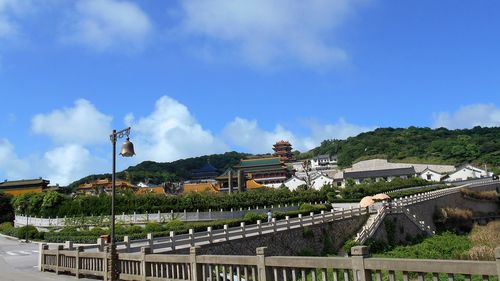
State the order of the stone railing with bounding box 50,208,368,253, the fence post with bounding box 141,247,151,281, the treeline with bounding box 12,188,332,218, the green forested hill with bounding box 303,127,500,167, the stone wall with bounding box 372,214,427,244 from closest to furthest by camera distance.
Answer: the fence post with bounding box 141,247,151,281 → the stone railing with bounding box 50,208,368,253 → the stone wall with bounding box 372,214,427,244 → the treeline with bounding box 12,188,332,218 → the green forested hill with bounding box 303,127,500,167

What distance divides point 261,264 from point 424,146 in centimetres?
14706

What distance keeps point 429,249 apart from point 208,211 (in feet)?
73.2

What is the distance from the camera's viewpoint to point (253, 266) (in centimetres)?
848

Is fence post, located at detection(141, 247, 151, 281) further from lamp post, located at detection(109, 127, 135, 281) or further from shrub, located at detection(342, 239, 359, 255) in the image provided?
shrub, located at detection(342, 239, 359, 255)

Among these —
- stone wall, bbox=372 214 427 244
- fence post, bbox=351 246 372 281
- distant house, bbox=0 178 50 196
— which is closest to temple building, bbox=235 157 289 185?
distant house, bbox=0 178 50 196

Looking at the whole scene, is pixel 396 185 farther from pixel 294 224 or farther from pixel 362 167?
pixel 294 224

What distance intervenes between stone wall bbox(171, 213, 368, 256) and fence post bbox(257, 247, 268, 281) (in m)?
11.1

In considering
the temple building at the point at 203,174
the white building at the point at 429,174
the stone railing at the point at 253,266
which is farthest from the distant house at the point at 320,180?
the stone railing at the point at 253,266

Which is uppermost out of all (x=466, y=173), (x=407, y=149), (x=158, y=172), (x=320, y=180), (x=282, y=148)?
(x=282, y=148)

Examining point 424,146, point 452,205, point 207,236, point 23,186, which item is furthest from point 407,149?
point 207,236

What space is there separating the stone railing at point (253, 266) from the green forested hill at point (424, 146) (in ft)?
377

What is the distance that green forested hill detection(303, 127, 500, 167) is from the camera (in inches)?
4743

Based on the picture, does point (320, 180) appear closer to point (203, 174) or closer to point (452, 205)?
point (203, 174)

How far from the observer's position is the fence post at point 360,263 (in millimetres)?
6789
